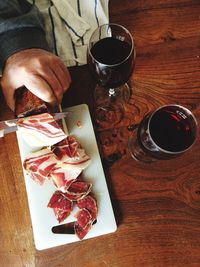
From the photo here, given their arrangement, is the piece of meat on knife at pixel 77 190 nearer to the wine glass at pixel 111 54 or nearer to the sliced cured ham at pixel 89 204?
the sliced cured ham at pixel 89 204

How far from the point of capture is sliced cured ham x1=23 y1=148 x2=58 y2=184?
1.78ft

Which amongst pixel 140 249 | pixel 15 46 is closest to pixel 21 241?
pixel 140 249

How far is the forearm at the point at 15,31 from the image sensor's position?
54 centimetres

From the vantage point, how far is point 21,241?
0.55 m

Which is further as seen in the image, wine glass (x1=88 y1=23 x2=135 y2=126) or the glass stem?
the glass stem

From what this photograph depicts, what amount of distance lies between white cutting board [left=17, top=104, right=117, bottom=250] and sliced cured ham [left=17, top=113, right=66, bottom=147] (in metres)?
0.04

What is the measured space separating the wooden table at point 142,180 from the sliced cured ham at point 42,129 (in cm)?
6

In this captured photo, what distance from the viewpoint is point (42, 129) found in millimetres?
528

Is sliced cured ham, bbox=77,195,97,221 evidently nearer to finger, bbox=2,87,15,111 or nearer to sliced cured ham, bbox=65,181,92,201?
sliced cured ham, bbox=65,181,92,201

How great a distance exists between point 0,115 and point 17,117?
0.06 metres

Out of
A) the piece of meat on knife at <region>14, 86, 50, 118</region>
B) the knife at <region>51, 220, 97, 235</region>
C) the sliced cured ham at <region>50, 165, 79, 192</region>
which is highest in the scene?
the piece of meat on knife at <region>14, 86, 50, 118</region>

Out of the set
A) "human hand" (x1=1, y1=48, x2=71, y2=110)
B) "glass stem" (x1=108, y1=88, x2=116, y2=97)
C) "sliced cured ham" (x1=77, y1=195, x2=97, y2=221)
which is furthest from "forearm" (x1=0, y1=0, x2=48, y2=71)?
"sliced cured ham" (x1=77, y1=195, x2=97, y2=221)

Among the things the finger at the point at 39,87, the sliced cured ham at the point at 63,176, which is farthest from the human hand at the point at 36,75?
the sliced cured ham at the point at 63,176

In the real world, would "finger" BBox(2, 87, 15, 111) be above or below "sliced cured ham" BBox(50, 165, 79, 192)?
above
